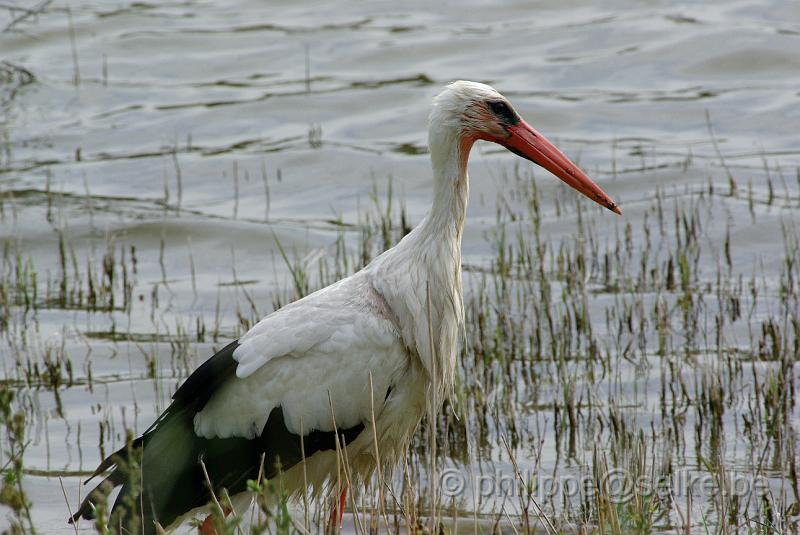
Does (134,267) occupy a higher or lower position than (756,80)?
lower

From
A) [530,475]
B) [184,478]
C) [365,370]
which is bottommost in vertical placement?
[530,475]

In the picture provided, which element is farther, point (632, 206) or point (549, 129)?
point (549, 129)

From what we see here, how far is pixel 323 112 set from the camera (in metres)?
13.3

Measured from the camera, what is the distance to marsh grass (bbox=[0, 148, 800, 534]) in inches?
215

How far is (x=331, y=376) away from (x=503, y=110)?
1.33 metres

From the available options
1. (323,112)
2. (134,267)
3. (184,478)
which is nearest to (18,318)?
(134,267)

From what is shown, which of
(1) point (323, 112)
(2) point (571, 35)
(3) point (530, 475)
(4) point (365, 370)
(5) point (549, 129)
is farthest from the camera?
(2) point (571, 35)

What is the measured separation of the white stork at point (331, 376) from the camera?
498cm

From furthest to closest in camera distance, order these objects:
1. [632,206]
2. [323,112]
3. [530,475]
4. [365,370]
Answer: [323,112] → [632,206] → [530,475] → [365,370]

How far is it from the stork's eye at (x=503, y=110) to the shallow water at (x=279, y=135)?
177 centimetres

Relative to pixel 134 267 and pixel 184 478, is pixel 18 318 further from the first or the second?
pixel 184 478

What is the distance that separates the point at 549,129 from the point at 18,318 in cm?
595

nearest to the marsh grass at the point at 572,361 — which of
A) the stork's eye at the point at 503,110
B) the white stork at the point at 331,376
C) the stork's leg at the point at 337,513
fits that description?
the stork's leg at the point at 337,513

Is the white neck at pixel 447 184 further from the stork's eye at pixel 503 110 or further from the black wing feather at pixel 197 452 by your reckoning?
the black wing feather at pixel 197 452
